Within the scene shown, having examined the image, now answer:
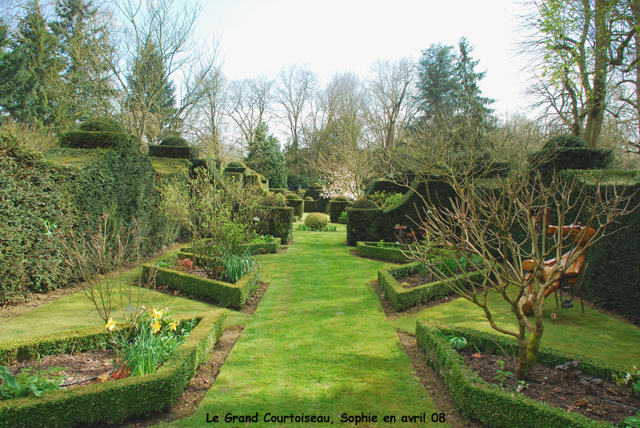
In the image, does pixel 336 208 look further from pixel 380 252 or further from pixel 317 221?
pixel 380 252

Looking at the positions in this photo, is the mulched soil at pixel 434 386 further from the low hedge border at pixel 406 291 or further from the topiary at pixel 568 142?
the topiary at pixel 568 142

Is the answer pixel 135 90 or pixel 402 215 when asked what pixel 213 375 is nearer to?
pixel 402 215

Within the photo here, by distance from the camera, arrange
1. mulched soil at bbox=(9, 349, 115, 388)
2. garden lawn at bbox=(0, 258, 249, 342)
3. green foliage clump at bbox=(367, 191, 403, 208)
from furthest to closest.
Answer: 1. green foliage clump at bbox=(367, 191, 403, 208)
2. garden lawn at bbox=(0, 258, 249, 342)
3. mulched soil at bbox=(9, 349, 115, 388)

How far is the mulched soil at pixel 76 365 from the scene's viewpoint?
3.39 metres

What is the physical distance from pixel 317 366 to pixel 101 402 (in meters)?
2.18

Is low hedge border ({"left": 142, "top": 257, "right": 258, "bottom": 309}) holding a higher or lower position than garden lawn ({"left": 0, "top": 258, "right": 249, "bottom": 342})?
higher

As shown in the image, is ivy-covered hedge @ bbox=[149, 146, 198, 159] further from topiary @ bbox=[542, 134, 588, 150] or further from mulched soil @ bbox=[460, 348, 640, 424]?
mulched soil @ bbox=[460, 348, 640, 424]

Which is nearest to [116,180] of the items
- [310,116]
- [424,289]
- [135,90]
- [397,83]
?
[424,289]

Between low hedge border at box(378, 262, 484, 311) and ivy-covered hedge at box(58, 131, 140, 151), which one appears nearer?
low hedge border at box(378, 262, 484, 311)

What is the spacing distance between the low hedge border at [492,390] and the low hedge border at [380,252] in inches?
231

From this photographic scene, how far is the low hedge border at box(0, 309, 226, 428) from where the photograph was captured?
2754mm

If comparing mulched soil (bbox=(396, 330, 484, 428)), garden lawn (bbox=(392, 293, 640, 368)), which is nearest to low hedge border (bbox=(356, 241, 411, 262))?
garden lawn (bbox=(392, 293, 640, 368))

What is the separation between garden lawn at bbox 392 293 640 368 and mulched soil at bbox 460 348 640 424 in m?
1.26

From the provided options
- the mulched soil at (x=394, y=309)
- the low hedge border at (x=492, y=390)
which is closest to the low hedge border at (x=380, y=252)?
the mulched soil at (x=394, y=309)
